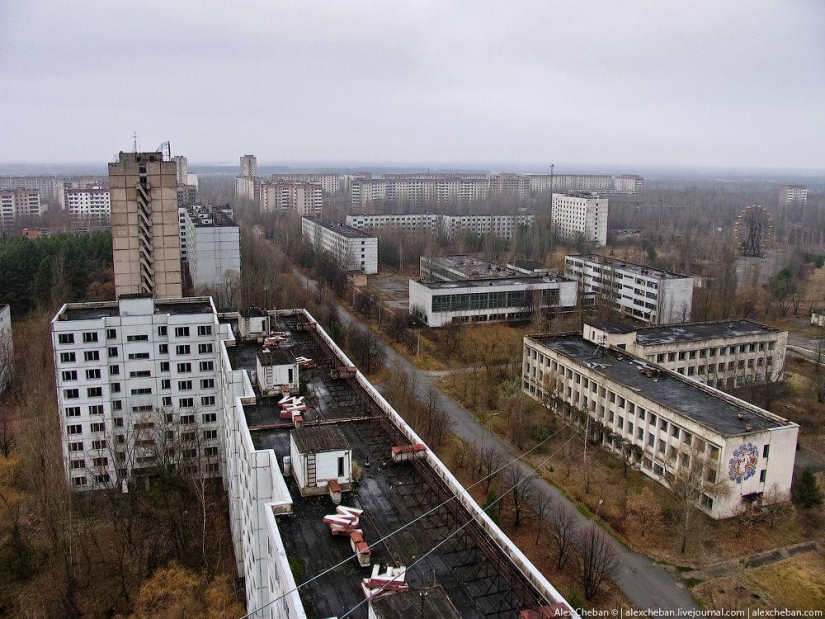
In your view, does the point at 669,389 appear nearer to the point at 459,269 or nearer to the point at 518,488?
the point at 518,488

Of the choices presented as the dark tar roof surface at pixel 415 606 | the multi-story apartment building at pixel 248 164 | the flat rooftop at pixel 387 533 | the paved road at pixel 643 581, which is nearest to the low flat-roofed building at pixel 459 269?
the paved road at pixel 643 581

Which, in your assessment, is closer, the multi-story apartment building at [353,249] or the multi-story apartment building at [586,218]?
the multi-story apartment building at [353,249]

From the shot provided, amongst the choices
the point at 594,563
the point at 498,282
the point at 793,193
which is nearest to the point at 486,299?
the point at 498,282

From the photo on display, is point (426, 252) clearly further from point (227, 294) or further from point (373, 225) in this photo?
point (227, 294)

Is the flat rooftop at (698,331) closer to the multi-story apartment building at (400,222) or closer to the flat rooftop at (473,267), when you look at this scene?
the flat rooftop at (473,267)

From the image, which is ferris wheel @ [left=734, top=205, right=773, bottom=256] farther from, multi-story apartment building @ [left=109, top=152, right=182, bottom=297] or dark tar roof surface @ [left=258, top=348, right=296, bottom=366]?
dark tar roof surface @ [left=258, top=348, right=296, bottom=366]

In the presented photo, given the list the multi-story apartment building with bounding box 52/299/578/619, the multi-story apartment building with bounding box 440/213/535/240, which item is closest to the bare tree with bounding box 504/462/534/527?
the multi-story apartment building with bounding box 52/299/578/619
